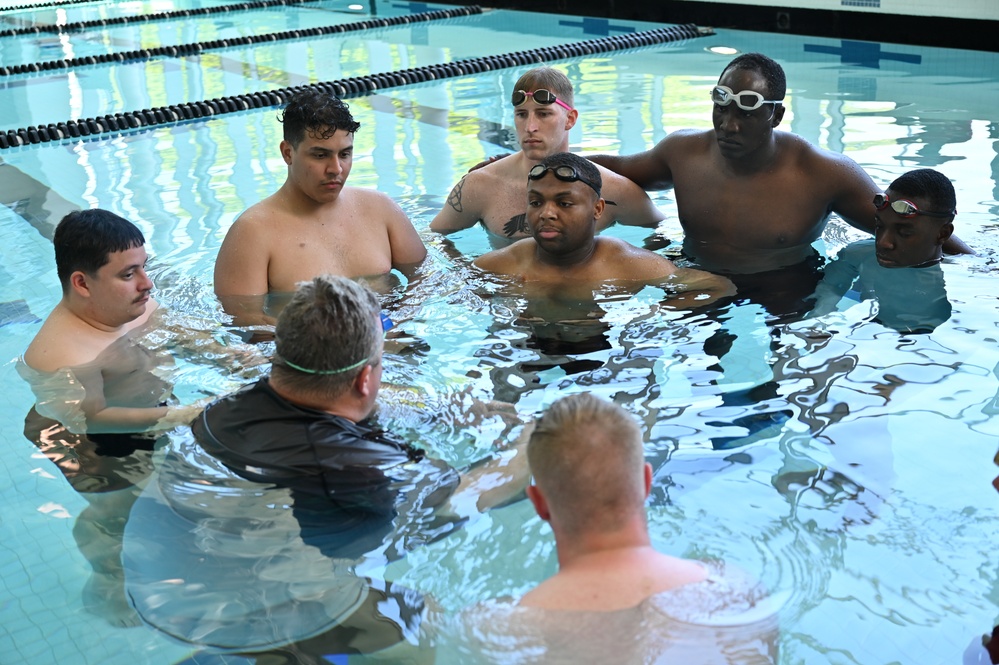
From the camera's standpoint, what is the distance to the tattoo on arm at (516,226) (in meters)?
5.48

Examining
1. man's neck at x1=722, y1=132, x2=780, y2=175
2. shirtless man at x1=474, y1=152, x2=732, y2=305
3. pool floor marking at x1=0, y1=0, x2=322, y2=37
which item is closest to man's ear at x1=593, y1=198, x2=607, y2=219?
shirtless man at x1=474, y1=152, x2=732, y2=305

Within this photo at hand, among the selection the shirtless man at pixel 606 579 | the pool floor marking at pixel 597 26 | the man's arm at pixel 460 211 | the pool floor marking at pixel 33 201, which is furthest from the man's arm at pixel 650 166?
the pool floor marking at pixel 597 26

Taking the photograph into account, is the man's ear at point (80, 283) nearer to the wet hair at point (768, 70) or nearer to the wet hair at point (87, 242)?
the wet hair at point (87, 242)

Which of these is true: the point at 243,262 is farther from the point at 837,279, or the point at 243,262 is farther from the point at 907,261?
the point at 907,261

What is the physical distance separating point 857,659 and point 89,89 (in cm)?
1089

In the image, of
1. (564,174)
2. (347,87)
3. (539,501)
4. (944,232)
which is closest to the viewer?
(539,501)

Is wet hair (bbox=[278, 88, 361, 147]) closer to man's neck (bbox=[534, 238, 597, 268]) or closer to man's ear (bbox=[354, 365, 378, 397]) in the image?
man's neck (bbox=[534, 238, 597, 268])

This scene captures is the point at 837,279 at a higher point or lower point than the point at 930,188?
lower

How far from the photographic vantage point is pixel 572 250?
4590 mm

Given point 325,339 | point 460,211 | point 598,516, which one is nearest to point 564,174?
point 460,211

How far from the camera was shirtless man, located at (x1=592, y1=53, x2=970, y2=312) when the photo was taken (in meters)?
4.84

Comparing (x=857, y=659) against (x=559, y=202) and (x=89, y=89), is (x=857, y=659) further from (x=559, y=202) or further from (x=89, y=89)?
(x=89, y=89)

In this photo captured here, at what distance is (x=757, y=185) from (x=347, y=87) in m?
6.55

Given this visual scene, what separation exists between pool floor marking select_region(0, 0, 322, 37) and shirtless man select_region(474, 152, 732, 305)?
530 inches
